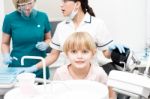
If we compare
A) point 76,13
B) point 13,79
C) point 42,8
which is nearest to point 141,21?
point 42,8

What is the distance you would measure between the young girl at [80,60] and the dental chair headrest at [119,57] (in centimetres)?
18

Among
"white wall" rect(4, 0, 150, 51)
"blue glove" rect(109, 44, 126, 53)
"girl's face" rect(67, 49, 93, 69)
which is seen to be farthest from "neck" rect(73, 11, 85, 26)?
"white wall" rect(4, 0, 150, 51)

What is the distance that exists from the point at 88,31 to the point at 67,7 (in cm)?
19

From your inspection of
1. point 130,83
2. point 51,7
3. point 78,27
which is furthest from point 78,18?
point 51,7

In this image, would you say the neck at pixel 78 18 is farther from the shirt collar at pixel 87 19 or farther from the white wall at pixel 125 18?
the white wall at pixel 125 18

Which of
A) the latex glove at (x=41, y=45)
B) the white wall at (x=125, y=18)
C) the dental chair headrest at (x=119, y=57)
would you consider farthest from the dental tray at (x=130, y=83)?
the white wall at (x=125, y=18)

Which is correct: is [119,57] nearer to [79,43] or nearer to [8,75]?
[79,43]

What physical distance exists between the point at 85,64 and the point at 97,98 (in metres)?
0.50

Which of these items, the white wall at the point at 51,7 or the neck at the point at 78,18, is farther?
the white wall at the point at 51,7

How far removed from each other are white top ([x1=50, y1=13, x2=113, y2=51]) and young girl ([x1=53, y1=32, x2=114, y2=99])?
0.20m

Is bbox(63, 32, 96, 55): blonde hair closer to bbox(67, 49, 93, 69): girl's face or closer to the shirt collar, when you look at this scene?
bbox(67, 49, 93, 69): girl's face

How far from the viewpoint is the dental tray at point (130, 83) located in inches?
37.6

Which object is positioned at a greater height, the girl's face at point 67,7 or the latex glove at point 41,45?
the girl's face at point 67,7

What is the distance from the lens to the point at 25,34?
189 centimetres
